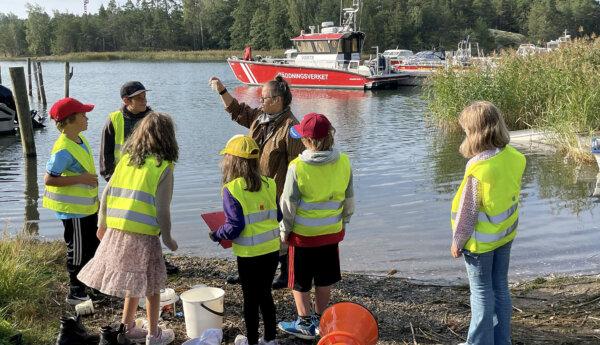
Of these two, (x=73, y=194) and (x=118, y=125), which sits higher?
(x=118, y=125)

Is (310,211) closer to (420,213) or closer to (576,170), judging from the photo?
(420,213)

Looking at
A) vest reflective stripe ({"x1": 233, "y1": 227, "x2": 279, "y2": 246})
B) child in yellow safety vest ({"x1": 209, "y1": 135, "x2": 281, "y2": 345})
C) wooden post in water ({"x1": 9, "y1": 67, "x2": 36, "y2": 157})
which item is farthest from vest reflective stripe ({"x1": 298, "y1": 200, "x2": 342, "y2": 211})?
wooden post in water ({"x1": 9, "y1": 67, "x2": 36, "y2": 157})

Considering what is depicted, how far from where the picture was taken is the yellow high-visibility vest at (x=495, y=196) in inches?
141

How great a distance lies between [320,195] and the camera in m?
4.05

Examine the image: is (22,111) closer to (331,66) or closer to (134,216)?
(134,216)

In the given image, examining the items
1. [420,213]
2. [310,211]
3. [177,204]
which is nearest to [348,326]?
[310,211]

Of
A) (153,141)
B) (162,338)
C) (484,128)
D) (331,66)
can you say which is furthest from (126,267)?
(331,66)

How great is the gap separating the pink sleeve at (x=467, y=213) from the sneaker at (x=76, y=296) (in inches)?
112

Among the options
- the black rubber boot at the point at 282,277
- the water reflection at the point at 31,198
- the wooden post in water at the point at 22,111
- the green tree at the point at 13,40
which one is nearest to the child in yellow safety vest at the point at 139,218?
the black rubber boot at the point at 282,277

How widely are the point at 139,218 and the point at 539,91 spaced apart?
13459 mm

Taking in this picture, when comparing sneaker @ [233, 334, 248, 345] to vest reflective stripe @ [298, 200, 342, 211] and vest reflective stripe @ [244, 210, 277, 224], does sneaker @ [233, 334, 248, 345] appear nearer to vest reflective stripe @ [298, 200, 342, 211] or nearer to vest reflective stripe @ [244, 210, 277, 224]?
vest reflective stripe @ [244, 210, 277, 224]

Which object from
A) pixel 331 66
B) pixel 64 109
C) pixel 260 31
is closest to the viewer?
pixel 64 109

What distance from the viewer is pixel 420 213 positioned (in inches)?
355

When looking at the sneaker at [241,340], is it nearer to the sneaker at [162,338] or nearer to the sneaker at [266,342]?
the sneaker at [266,342]
